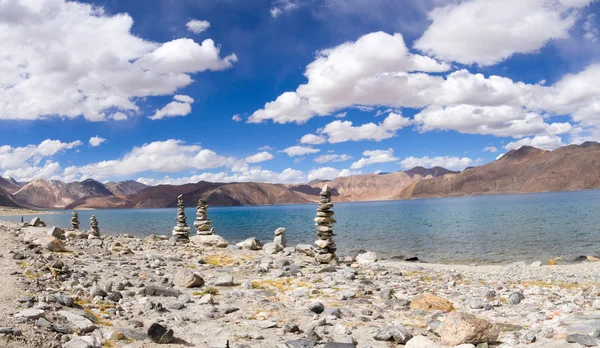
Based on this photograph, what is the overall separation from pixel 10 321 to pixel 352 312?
9.07m

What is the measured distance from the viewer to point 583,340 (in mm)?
8680

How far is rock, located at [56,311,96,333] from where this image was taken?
29.0 feet

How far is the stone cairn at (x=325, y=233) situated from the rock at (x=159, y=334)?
16.9 m

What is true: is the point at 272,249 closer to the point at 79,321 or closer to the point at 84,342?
the point at 79,321

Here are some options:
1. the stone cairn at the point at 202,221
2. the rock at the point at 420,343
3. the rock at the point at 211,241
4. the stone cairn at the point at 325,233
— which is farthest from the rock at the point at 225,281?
the stone cairn at the point at 202,221

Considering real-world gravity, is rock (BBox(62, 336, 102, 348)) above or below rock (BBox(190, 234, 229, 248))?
above

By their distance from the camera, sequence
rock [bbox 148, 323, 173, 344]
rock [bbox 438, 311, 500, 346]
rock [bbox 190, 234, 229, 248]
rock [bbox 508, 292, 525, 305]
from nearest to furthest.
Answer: rock [bbox 148, 323, 173, 344] → rock [bbox 438, 311, 500, 346] → rock [bbox 508, 292, 525, 305] → rock [bbox 190, 234, 229, 248]

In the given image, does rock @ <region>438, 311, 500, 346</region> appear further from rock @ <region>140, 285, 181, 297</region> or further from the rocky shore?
rock @ <region>140, 285, 181, 297</region>

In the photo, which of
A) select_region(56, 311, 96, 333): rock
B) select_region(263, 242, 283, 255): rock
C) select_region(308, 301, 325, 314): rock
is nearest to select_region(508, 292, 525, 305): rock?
select_region(308, 301, 325, 314): rock

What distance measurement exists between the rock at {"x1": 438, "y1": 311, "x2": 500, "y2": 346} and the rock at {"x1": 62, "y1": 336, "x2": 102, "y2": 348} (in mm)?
7973

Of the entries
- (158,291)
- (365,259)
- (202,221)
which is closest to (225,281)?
(158,291)

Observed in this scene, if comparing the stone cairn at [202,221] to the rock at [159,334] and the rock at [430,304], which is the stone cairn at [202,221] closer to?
the rock at [430,304]

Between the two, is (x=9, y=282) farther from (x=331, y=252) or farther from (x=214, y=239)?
(x=214, y=239)

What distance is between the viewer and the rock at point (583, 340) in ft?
28.0
